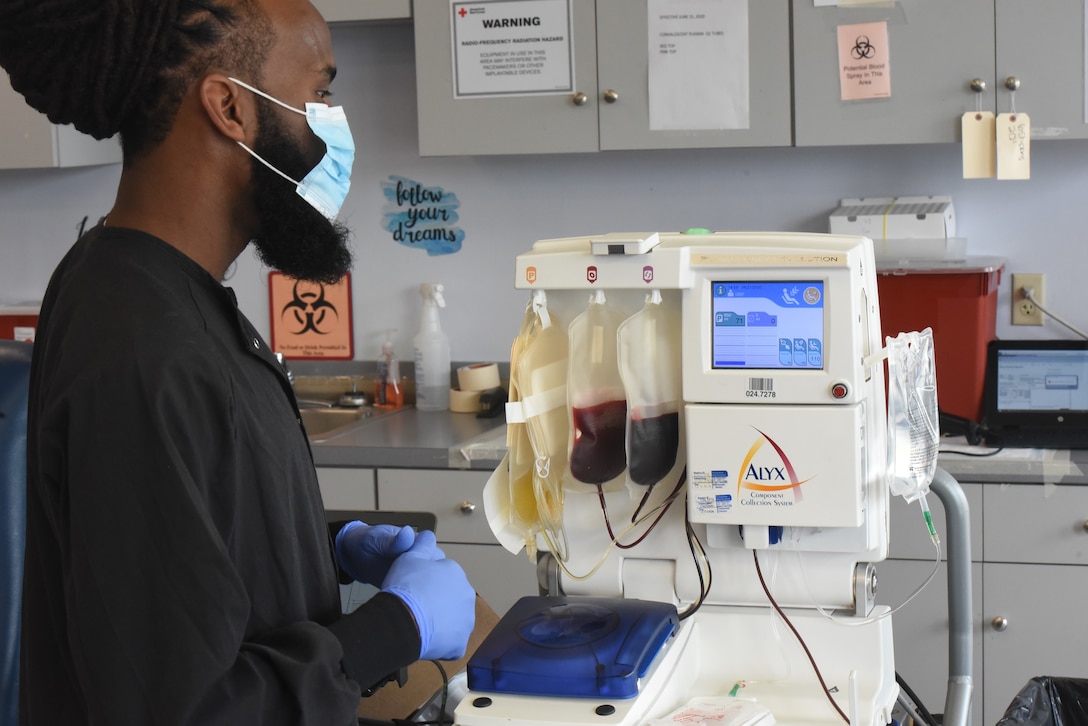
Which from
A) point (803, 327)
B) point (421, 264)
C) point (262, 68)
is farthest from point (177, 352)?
point (421, 264)

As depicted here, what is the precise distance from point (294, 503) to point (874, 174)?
2.24 meters

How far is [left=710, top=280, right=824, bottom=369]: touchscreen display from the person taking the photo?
115cm

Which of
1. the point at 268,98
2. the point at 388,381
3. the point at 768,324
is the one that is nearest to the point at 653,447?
the point at 768,324

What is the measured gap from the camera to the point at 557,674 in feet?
3.51

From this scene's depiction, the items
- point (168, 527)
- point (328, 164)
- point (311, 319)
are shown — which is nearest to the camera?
point (168, 527)

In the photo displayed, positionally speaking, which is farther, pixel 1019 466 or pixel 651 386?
pixel 1019 466

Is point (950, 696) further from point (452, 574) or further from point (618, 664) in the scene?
point (452, 574)

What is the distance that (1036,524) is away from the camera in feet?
8.00

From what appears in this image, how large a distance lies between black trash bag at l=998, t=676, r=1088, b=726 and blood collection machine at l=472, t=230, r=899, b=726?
384mm

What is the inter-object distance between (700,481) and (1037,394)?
169 centimetres

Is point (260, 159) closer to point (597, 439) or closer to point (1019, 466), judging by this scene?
point (597, 439)

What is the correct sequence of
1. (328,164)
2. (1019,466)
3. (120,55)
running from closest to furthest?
(120,55) < (328,164) < (1019,466)

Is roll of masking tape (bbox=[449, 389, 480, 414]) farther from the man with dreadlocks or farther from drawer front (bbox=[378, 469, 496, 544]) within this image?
the man with dreadlocks

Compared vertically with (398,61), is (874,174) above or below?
below
